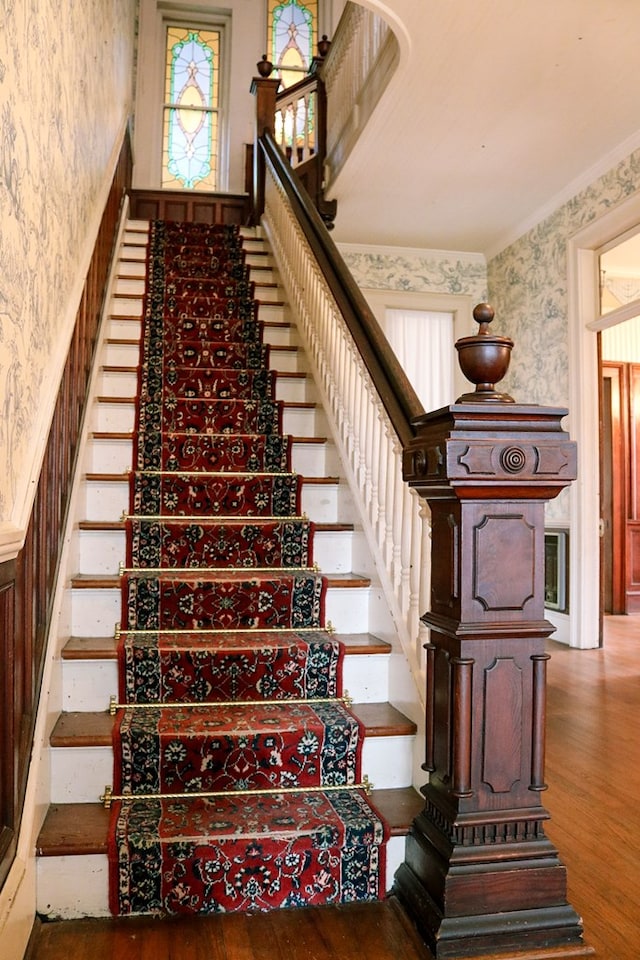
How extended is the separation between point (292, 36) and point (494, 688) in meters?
8.01

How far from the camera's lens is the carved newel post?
1.55 metres

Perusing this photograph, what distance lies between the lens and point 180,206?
23.8 feet

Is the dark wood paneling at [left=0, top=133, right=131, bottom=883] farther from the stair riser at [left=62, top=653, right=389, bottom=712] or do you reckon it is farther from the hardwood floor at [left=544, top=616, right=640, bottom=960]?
the hardwood floor at [left=544, top=616, right=640, bottom=960]

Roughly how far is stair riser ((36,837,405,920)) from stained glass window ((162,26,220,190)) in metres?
6.96

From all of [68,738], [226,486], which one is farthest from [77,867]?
[226,486]

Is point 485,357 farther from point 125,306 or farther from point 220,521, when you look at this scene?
point 125,306

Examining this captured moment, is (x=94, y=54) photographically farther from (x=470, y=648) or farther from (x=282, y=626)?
(x=470, y=648)

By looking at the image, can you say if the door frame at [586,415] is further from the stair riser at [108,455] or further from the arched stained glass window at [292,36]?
the arched stained glass window at [292,36]

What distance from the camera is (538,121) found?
4.32 metres

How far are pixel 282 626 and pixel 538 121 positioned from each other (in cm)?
335

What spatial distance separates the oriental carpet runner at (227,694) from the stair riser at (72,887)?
32mm

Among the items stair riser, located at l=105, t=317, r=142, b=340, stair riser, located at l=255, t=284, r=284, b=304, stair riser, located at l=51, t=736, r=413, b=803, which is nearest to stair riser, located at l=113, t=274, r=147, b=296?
stair riser, located at l=105, t=317, r=142, b=340

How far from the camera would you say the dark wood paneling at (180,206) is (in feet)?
23.7

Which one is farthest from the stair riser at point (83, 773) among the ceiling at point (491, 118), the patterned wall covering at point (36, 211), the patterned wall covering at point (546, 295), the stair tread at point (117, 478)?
the patterned wall covering at point (546, 295)
